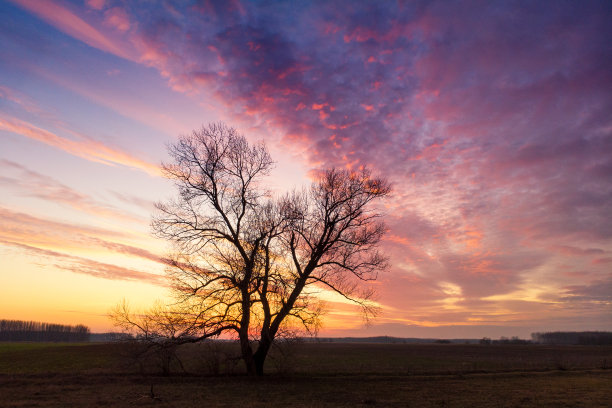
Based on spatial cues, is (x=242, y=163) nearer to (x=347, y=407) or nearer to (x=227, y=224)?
(x=227, y=224)

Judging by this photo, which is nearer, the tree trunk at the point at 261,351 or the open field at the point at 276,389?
the open field at the point at 276,389

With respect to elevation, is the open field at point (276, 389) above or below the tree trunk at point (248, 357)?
below

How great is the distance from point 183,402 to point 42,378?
486 inches

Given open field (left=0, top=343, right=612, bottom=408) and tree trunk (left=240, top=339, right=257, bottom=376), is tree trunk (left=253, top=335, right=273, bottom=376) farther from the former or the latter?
open field (left=0, top=343, right=612, bottom=408)

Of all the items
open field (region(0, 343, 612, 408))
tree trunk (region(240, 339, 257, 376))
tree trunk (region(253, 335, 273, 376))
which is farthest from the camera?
tree trunk (region(253, 335, 273, 376))

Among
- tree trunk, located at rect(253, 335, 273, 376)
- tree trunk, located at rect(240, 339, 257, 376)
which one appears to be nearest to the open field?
tree trunk, located at rect(240, 339, 257, 376)

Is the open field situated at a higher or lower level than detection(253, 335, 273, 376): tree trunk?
lower

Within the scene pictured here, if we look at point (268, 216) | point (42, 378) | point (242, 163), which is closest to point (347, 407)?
point (268, 216)

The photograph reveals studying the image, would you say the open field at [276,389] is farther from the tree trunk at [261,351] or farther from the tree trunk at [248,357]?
the tree trunk at [261,351]

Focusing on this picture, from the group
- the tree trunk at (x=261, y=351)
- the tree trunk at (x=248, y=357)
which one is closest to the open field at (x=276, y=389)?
the tree trunk at (x=248, y=357)

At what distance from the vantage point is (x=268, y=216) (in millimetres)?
26688

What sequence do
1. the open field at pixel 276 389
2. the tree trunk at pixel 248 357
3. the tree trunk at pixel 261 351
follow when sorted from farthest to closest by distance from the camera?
the tree trunk at pixel 261 351, the tree trunk at pixel 248 357, the open field at pixel 276 389

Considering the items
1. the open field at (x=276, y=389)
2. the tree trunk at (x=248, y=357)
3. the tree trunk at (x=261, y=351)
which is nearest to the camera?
the open field at (x=276, y=389)

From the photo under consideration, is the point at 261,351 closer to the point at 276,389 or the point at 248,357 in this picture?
the point at 248,357
